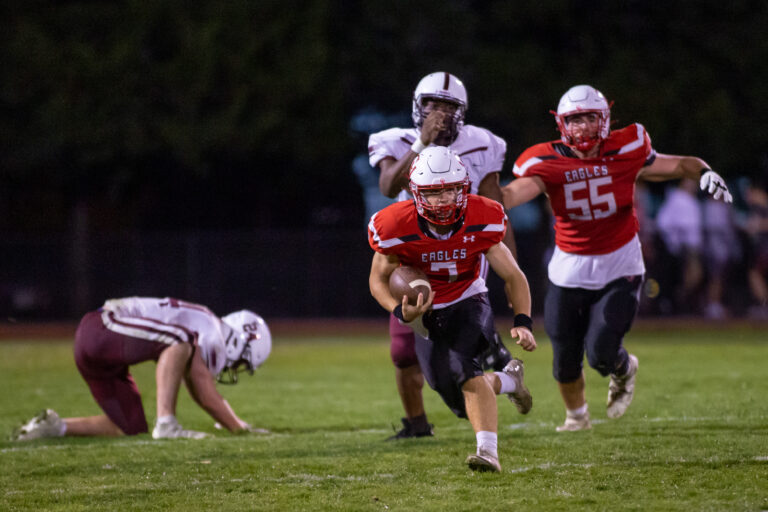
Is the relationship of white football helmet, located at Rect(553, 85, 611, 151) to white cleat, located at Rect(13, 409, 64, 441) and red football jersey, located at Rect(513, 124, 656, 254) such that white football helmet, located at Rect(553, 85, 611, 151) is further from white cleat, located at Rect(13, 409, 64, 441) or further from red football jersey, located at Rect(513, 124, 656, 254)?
white cleat, located at Rect(13, 409, 64, 441)

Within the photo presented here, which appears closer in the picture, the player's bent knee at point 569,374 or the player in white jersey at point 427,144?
the player in white jersey at point 427,144

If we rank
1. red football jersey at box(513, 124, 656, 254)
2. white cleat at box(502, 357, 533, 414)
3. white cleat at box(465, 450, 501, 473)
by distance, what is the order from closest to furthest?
white cleat at box(465, 450, 501, 473), white cleat at box(502, 357, 533, 414), red football jersey at box(513, 124, 656, 254)

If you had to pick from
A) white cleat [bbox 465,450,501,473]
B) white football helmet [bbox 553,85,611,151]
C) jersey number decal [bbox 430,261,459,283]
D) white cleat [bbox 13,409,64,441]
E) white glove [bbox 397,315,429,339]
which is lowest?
white cleat [bbox 13,409,64,441]

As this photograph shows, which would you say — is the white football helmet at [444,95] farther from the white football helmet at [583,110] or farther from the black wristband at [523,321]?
the black wristband at [523,321]

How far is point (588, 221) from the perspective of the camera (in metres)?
5.82

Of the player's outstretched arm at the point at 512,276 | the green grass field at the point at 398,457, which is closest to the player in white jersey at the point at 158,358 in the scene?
the green grass field at the point at 398,457

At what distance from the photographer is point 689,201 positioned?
14.1 metres

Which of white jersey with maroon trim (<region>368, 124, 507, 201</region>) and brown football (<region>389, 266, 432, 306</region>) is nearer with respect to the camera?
brown football (<region>389, 266, 432, 306</region>)

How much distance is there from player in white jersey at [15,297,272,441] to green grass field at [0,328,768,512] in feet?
0.58

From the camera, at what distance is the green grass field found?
13.6 ft

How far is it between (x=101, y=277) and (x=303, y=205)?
11.0 feet

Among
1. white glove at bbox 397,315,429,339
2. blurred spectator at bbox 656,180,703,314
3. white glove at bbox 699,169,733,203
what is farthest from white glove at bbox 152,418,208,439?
blurred spectator at bbox 656,180,703,314

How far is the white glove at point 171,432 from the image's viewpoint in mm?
6117

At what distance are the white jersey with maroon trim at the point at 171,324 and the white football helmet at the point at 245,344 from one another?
0.20ft
